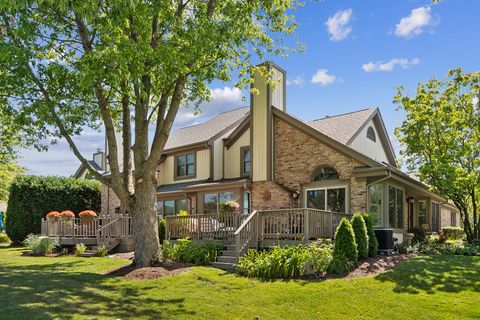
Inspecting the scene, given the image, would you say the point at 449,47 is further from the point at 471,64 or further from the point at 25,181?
the point at 25,181

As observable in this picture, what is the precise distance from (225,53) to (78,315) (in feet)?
27.2

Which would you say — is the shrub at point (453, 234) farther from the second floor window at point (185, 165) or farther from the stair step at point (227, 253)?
the stair step at point (227, 253)

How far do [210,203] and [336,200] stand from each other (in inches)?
279

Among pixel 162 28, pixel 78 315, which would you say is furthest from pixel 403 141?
pixel 78 315

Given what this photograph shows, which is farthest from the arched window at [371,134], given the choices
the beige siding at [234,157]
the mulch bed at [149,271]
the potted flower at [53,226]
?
the potted flower at [53,226]

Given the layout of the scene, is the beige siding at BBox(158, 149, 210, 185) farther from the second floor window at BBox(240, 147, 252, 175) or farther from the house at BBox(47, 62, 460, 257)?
the second floor window at BBox(240, 147, 252, 175)

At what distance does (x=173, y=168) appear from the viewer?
25.2 m

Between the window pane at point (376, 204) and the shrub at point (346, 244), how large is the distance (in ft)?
16.4

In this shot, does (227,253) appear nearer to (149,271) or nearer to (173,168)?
(149,271)

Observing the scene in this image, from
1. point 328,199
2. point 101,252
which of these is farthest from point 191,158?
point 328,199

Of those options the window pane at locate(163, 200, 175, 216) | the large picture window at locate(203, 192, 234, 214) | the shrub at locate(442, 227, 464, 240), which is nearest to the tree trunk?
the large picture window at locate(203, 192, 234, 214)

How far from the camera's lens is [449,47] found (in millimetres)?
13453

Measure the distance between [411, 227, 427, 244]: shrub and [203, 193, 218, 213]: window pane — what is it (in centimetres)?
968

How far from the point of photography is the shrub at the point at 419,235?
2051 centimetres
